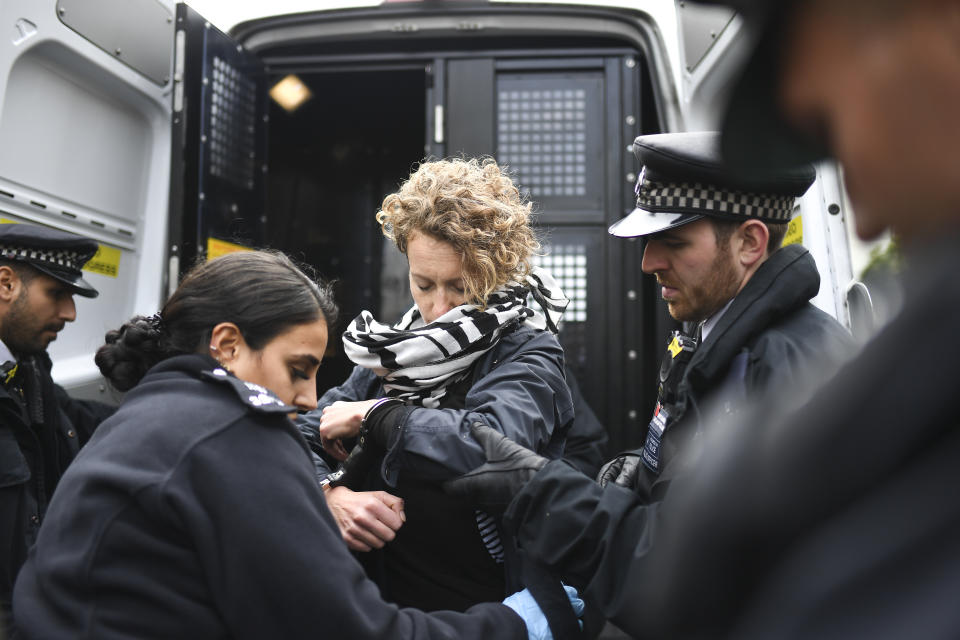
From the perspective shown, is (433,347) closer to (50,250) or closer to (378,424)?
(378,424)

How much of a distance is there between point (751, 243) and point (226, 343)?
1.11m

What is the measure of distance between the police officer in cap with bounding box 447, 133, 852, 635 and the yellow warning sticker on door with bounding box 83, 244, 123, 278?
7.90 ft

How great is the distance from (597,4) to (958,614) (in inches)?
142

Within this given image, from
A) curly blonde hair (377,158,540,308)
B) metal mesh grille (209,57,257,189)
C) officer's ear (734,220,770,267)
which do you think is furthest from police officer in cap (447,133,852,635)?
metal mesh grille (209,57,257,189)

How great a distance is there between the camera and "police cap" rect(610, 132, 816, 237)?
5.78ft

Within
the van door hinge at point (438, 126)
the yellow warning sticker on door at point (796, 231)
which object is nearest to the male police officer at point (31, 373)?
the van door hinge at point (438, 126)

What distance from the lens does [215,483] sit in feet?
4.02

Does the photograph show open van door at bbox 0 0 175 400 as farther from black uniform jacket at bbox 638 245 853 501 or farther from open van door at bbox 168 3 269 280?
black uniform jacket at bbox 638 245 853 501

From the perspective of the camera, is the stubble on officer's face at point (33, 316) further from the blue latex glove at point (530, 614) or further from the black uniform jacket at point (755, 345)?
the black uniform jacket at point (755, 345)

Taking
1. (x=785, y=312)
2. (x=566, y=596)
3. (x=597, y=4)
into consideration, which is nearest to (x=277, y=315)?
(x=566, y=596)

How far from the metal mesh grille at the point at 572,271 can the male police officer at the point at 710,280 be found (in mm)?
1729

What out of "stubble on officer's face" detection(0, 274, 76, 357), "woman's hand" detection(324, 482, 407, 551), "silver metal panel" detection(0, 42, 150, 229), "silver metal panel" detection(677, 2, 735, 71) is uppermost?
"silver metal panel" detection(677, 2, 735, 71)

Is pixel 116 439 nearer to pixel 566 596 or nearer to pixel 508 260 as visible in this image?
pixel 566 596

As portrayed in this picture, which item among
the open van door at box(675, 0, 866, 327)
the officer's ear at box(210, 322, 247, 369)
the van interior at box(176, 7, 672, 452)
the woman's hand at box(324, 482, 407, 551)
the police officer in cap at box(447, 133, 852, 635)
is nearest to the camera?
the police officer in cap at box(447, 133, 852, 635)
